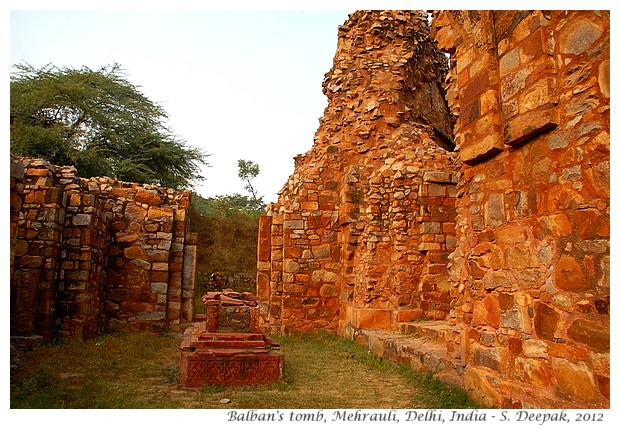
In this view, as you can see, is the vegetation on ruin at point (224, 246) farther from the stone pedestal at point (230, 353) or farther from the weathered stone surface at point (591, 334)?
the weathered stone surface at point (591, 334)

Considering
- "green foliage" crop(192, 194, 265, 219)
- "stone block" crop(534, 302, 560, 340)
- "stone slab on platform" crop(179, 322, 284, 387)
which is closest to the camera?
"stone block" crop(534, 302, 560, 340)

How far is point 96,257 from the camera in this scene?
29.9 feet

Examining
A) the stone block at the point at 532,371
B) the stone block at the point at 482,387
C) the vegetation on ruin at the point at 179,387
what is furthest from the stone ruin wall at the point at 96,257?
the stone block at the point at 532,371

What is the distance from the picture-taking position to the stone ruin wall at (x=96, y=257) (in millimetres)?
7840

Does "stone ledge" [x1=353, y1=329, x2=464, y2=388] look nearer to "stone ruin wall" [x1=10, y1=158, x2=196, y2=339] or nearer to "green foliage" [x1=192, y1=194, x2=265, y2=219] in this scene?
"stone ruin wall" [x1=10, y1=158, x2=196, y2=339]

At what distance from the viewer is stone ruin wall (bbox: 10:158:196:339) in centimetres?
784

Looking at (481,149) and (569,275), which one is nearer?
(569,275)

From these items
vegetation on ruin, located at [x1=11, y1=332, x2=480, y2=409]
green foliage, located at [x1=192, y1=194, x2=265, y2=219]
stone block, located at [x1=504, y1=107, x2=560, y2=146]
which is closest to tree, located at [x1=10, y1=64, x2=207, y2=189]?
green foliage, located at [x1=192, y1=194, x2=265, y2=219]

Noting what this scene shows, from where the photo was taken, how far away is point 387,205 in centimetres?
927

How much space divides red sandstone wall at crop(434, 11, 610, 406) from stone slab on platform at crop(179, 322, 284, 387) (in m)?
2.31

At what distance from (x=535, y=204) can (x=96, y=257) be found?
8.08 metres

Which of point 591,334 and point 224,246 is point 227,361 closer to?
point 591,334

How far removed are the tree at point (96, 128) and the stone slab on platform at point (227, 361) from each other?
48.5 feet

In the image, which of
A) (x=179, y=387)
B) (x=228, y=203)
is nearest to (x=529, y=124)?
(x=179, y=387)
